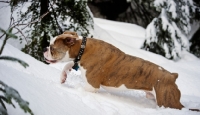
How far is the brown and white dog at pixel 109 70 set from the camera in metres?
2.38

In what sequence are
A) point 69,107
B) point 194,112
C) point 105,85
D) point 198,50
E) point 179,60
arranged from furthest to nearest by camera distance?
point 198,50 → point 179,60 → point 105,85 → point 194,112 → point 69,107

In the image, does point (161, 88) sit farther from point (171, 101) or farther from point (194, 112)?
point (194, 112)

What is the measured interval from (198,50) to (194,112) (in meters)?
6.48

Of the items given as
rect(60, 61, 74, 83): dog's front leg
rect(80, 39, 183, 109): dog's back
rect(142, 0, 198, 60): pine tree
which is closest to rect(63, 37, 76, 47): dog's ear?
rect(80, 39, 183, 109): dog's back

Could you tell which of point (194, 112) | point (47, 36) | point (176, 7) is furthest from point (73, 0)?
point (194, 112)

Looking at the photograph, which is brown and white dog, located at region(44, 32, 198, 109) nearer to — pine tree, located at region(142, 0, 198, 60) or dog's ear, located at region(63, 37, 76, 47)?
dog's ear, located at region(63, 37, 76, 47)

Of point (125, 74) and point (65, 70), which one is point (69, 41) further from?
point (125, 74)

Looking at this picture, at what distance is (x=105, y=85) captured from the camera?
8.21 ft

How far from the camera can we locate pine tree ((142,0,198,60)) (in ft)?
20.1

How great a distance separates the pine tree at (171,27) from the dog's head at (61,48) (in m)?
4.21

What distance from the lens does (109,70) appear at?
2492mm

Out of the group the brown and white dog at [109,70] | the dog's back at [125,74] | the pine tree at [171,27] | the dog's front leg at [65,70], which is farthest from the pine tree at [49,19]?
the dog's back at [125,74]

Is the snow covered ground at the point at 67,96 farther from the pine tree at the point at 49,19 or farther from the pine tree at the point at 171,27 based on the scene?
the pine tree at the point at 171,27

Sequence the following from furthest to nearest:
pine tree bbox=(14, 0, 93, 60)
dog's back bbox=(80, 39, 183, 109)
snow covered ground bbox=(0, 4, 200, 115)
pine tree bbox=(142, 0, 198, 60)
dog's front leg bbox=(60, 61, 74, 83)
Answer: pine tree bbox=(142, 0, 198, 60) < pine tree bbox=(14, 0, 93, 60) < dog's front leg bbox=(60, 61, 74, 83) < dog's back bbox=(80, 39, 183, 109) < snow covered ground bbox=(0, 4, 200, 115)
